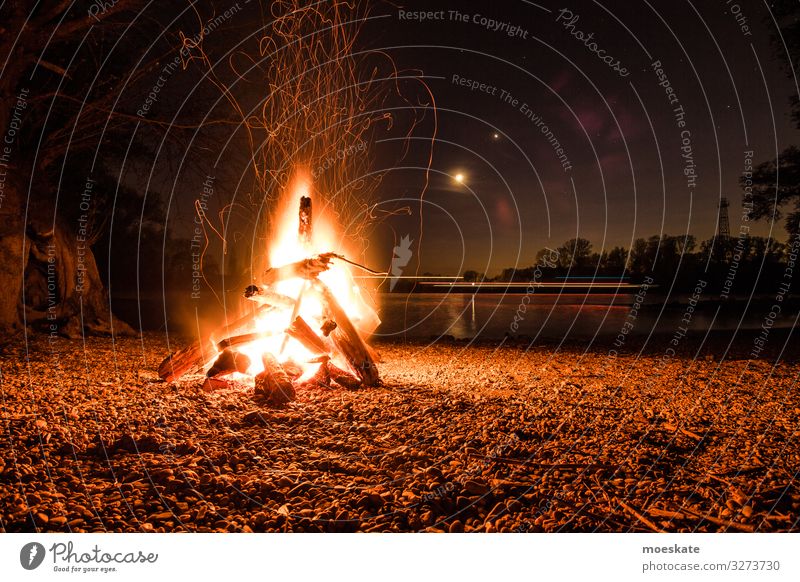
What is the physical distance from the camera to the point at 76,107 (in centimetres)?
1096

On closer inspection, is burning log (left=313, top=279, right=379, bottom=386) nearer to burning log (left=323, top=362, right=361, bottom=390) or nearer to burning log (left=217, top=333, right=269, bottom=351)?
burning log (left=323, top=362, right=361, bottom=390)

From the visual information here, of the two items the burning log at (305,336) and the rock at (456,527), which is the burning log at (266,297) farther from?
the rock at (456,527)

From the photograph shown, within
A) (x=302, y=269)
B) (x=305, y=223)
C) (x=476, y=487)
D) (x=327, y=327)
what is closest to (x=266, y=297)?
(x=302, y=269)

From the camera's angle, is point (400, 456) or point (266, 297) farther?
point (266, 297)

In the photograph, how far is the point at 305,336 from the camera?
676cm

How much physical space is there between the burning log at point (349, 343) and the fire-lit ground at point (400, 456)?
1.18 ft

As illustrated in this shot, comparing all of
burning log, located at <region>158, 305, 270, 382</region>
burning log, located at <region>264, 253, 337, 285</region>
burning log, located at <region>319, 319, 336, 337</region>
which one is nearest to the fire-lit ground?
burning log, located at <region>158, 305, 270, 382</region>

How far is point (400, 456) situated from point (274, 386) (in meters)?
2.36

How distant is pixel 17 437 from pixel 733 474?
6559mm

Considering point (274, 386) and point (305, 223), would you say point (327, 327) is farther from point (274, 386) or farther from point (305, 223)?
point (305, 223)

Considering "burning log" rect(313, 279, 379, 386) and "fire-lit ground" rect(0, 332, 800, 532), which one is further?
"burning log" rect(313, 279, 379, 386)

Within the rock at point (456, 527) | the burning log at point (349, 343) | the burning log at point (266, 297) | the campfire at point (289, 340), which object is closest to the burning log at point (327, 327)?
the campfire at point (289, 340)

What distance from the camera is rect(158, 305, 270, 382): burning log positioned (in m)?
6.53

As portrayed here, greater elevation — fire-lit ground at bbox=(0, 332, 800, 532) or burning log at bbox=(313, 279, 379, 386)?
burning log at bbox=(313, 279, 379, 386)
